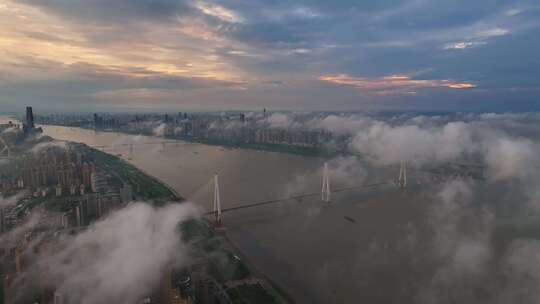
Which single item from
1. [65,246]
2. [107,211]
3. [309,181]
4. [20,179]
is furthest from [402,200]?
[20,179]

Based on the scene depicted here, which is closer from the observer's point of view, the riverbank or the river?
the river

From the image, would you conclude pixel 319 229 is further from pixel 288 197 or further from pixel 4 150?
pixel 4 150

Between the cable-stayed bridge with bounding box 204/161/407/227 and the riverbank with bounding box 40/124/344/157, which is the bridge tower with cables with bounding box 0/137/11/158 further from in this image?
the riverbank with bounding box 40/124/344/157

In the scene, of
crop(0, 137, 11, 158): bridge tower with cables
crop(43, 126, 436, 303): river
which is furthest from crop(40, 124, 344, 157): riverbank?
crop(0, 137, 11, 158): bridge tower with cables

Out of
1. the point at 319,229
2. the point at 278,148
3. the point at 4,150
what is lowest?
the point at 319,229

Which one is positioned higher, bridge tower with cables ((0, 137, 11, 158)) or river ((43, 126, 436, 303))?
bridge tower with cables ((0, 137, 11, 158))

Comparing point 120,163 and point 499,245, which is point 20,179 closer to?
point 120,163

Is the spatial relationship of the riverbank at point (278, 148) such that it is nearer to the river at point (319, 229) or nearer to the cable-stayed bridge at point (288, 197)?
the river at point (319, 229)

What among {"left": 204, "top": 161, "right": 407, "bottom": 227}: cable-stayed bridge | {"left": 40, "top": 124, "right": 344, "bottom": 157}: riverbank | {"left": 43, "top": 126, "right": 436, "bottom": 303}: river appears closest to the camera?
{"left": 43, "top": 126, "right": 436, "bottom": 303}: river

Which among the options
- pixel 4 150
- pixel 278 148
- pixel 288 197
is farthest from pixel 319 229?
pixel 278 148
